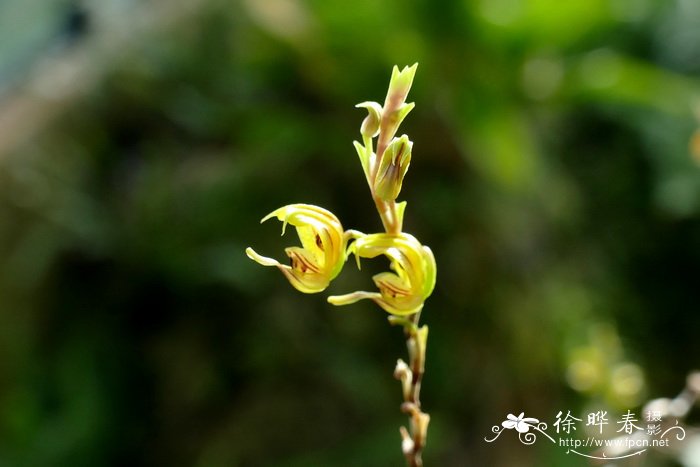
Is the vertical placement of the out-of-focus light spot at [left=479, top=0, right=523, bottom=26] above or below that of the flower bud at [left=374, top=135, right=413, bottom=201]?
above

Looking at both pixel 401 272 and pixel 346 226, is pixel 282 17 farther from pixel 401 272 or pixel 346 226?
pixel 401 272

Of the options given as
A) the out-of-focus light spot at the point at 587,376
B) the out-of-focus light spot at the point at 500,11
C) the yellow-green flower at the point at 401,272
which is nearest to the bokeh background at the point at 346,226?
the out-of-focus light spot at the point at 500,11

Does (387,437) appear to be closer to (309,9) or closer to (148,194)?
(148,194)

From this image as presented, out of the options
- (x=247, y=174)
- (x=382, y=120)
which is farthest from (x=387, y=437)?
(x=382, y=120)

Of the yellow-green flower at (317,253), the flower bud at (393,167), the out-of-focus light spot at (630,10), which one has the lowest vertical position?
the yellow-green flower at (317,253)

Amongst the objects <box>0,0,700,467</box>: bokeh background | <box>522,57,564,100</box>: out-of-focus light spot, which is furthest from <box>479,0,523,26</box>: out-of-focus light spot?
<box>522,57,564,100</box>: out-of-focus light spot

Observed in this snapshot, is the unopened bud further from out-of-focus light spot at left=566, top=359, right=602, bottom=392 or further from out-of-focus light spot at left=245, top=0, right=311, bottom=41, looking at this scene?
out-of-focus light spot at left=245, top=0, right=311, bottom=41

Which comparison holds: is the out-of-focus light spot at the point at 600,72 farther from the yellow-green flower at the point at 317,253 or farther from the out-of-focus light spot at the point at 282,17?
the yellow-green flower at the point at 317,253
